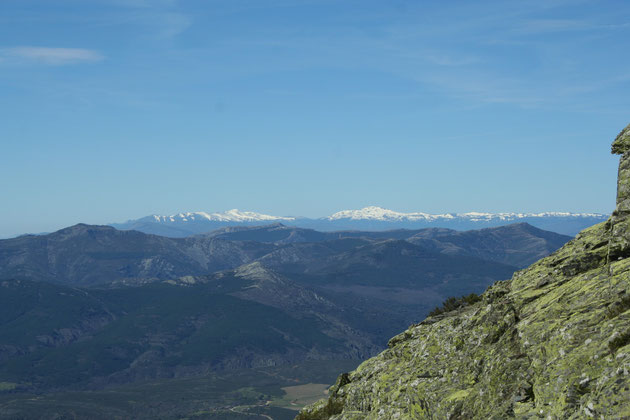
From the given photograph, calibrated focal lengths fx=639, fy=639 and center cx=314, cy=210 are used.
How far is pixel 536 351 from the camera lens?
31141 mm

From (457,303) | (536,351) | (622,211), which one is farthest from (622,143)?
(457,303)

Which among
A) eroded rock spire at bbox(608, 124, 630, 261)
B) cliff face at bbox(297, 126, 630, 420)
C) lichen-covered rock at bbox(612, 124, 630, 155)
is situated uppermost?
lichen-covered rock at bbox(612, 124, 630, 155)

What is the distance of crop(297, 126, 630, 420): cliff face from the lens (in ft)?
86.7

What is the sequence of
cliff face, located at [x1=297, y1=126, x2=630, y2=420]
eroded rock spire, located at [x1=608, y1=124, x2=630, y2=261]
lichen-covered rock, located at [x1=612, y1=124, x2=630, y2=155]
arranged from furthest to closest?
lichen-covered rock, located at [x1=612, y1=124, x2=630, y2=155] → eroded rock spire, located at [x1=608, y1=124, x2=630, y2=261] → cliff face, located at [x1=297, y1=126, x2=630, y2=420]

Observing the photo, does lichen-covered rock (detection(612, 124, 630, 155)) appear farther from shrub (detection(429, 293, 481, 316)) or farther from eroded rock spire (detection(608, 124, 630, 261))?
shrub (detection(429, 293, 481, 316))

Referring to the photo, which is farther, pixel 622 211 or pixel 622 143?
pixel 622 143

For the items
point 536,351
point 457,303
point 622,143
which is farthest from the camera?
point 457,303

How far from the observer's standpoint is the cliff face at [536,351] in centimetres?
2642

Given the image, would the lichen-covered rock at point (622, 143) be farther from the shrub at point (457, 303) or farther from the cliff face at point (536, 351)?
the shrub at point (457, 303)

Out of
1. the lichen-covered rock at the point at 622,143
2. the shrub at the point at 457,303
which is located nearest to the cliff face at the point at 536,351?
the lichen-covered rock at the point at 622,143

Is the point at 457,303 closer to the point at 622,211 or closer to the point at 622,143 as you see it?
the point at 622,143

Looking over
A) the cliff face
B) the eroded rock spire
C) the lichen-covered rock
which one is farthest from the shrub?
the eroded rock spire

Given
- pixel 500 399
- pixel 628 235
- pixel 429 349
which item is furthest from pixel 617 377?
pixel 429 349

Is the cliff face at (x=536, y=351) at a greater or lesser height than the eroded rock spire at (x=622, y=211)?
lesser
